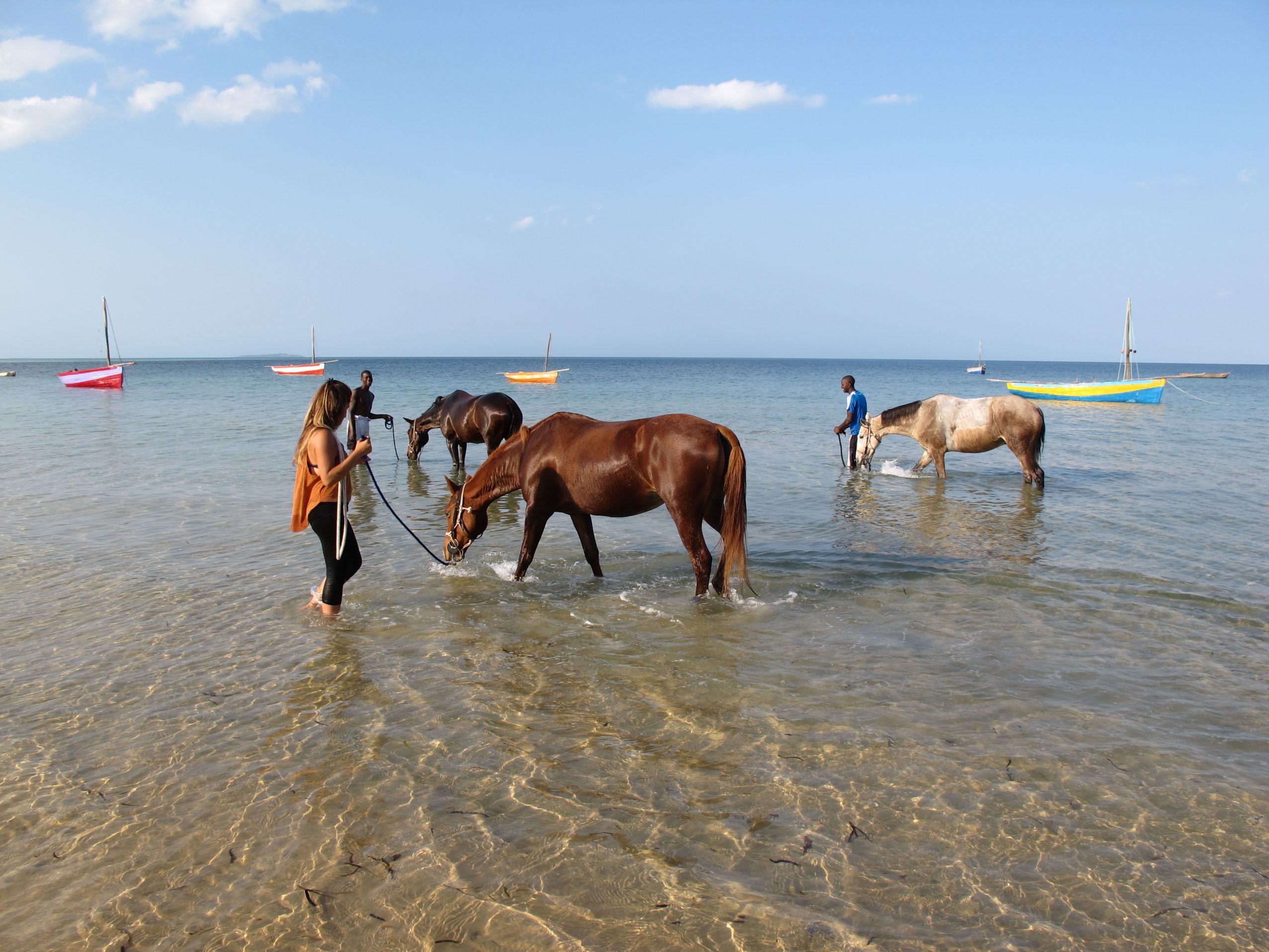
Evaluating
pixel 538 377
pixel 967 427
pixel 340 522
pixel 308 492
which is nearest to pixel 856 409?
pixel 967 427

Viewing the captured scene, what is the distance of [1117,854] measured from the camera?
3227mm

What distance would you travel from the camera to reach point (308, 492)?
18.5 ft

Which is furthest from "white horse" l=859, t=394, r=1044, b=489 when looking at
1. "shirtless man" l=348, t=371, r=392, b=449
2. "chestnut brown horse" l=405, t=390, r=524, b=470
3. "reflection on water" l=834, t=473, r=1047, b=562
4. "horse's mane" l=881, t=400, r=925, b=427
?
"shirtless man" l=348, t=371, r=392, b=449

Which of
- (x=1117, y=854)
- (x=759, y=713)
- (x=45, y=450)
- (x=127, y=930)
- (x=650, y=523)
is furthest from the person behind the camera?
(x=45, y=450)

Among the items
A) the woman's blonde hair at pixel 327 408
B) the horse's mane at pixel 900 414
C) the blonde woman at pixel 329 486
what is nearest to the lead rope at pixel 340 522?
the blonde woman at pixel 329 486

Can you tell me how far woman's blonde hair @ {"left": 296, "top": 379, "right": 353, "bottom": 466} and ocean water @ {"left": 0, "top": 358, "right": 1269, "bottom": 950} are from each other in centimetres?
161

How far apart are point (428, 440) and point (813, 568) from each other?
14500mm

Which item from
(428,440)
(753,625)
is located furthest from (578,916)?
(428,440)

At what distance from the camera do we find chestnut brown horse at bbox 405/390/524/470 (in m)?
13.3

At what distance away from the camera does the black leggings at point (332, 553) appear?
5.64 meters

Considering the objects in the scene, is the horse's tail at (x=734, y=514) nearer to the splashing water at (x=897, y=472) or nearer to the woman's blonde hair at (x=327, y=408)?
the woman's blonde hair at (x=327, y=408)

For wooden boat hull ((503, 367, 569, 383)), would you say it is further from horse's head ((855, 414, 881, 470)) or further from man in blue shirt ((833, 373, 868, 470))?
man in blue shirt ((833, 373, 868, 470))

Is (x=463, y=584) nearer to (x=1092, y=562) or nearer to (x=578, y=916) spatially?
(x=578, y=916)

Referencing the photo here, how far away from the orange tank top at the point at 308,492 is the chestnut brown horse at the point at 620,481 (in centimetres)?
196
